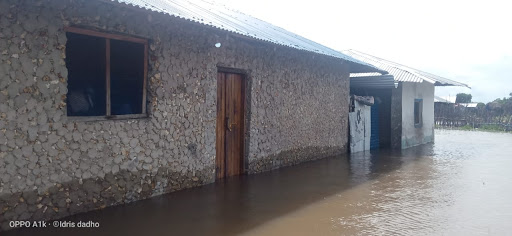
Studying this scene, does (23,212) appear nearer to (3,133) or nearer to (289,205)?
(3,133)

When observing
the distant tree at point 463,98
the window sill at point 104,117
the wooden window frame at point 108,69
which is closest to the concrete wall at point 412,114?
the wooden window frame at point 108,69

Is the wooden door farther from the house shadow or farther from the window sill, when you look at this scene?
the window sill

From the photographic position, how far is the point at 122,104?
5.67 meters

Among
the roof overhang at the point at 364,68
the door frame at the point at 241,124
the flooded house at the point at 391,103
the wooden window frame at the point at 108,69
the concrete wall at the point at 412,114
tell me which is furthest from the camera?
the concrete wall at the point at 412,114

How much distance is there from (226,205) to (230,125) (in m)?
2.32

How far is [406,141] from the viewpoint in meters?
14.5

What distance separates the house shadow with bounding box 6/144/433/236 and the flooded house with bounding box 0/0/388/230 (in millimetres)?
269

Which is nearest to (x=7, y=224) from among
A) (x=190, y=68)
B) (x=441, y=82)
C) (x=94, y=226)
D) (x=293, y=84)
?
(x=94, y=226)

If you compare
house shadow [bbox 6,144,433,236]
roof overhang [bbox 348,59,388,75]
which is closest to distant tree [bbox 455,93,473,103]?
roof overhang [bbox 348,59,388,75]

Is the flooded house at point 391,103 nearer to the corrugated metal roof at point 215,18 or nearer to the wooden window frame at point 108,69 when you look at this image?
the corrugated metal roof at point 215,18

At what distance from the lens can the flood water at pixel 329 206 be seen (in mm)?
4828

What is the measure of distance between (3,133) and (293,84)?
6.38m

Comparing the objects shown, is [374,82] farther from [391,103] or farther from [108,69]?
[108,69]

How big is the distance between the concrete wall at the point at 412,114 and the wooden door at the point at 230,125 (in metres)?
8.14
